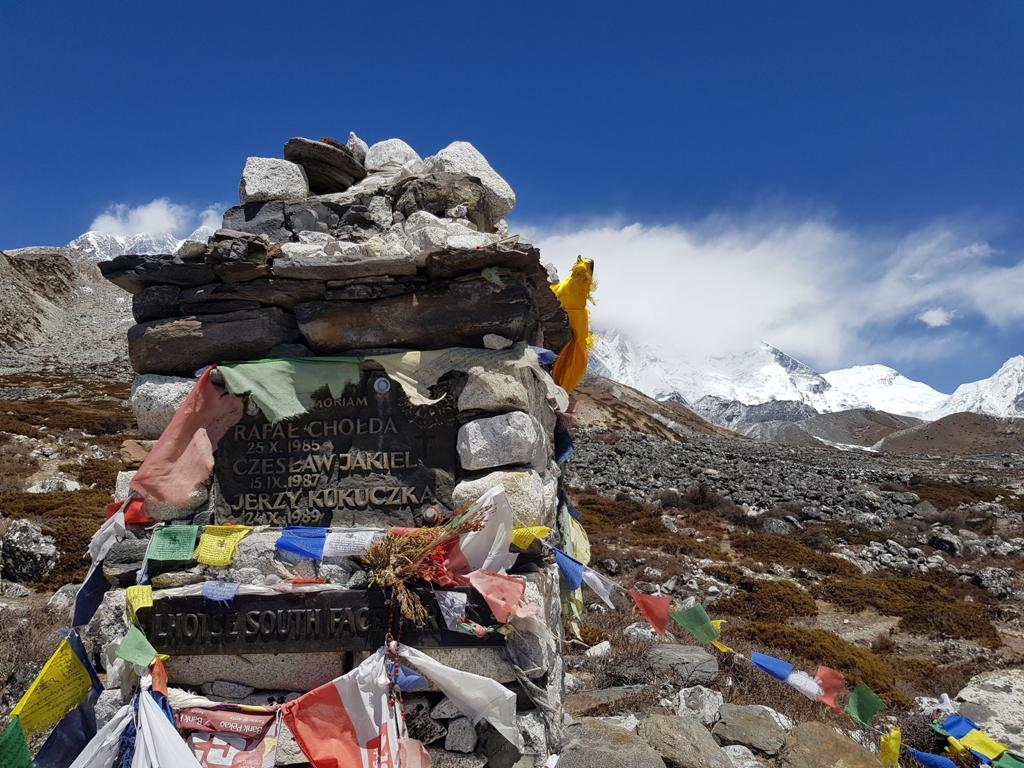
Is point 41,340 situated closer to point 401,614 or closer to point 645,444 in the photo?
point 645,444

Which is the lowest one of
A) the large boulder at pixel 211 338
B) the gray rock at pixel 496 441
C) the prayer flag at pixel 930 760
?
the prayer flag at pixel 930 760

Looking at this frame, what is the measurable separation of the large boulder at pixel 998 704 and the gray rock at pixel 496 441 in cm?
553

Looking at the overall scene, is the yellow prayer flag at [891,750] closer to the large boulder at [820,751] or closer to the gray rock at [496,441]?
the large boulder at [820,751]

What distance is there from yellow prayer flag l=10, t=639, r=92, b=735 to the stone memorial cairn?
0.18 m

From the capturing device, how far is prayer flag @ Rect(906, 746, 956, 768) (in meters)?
5.79

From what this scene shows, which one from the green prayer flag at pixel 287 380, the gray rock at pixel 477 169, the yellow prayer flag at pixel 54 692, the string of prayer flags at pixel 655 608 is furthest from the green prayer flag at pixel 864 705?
the yellow prayer flag at pixel 54 692

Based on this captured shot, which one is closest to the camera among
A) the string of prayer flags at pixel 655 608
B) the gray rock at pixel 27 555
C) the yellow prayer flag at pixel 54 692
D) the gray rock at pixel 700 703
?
the yellow prayer flag at pixel 54 692

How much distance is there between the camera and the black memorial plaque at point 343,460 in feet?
15.3

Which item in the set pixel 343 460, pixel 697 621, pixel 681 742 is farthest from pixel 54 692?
pixel 697 621

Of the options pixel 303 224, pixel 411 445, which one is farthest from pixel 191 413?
pixel 303 224

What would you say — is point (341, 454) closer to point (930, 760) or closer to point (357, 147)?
point (357, 147)

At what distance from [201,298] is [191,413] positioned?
2.84ft

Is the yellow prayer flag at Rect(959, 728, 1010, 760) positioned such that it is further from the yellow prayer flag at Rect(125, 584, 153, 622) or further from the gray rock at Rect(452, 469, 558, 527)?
the yellow prayer flag at Rect(125, 584, 153, 622)

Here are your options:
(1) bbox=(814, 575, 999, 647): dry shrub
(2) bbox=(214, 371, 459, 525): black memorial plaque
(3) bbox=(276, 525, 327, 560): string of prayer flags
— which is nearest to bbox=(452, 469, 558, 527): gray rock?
(2) bbox=(214, 371, 459, 525): black memorial plaque
